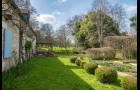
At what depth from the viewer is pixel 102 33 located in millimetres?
36594

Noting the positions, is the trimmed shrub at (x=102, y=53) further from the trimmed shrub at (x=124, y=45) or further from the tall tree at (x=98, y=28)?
the tall tree at (x=98, y=28)

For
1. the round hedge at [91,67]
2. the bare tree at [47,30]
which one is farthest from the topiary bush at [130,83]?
the bare tree at [47,30]

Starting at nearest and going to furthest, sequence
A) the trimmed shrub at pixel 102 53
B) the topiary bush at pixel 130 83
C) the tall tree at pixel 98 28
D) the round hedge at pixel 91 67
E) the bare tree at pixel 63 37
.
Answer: the topiary bush at pixel 130 83, the round hedge at pixel 91 67, the trimmed shrub at pixel 102 53, the tall tree at pixel 98 28, the bare tree at pixel 63 37

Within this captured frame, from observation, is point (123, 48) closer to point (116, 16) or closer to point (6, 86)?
point (116, 16)

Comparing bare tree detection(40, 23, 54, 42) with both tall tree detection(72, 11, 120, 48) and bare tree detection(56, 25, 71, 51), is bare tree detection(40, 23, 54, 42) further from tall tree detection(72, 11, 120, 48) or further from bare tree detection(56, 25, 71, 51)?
tall tree detection(72, 11, 120, 48)

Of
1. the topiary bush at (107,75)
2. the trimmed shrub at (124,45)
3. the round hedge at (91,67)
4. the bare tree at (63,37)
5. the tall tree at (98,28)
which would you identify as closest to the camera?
the topiary bush at (107,75)

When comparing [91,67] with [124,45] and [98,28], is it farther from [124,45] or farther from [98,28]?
[98,28]

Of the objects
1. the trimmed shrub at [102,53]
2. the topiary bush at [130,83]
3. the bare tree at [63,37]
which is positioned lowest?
the topiary bush at [130,83]

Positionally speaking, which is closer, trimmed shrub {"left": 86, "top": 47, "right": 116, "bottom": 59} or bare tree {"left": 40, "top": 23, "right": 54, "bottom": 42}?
trimmed shrub {"left": 86, "top": 47, "right": 116, "bottom": 59}

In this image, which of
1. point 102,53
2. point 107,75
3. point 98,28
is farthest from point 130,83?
point 98,28

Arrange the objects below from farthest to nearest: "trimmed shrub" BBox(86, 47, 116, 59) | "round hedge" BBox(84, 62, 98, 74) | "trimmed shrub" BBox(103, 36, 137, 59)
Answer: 1. "trimmed shrub" BBox(103, 36, 137, 59)
2. "trimmed shrub" BBox(86, 47, 116, 59)
3. "round hedge" BBox(84, 62, 98, 74)

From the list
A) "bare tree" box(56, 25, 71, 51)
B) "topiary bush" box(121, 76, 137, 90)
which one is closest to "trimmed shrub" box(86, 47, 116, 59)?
"topiary bush" box(121, 76, 137, 90)

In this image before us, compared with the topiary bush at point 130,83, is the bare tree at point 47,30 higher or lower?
higher

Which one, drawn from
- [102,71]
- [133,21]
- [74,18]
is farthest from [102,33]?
[102,71]
